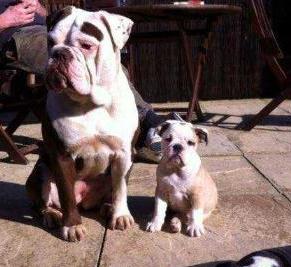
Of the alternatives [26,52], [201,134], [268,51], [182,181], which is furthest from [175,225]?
[268,51]

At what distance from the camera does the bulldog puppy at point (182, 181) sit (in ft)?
9.19

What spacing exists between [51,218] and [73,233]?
222 mm

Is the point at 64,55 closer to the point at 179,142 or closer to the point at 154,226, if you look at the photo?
the point at 179,142

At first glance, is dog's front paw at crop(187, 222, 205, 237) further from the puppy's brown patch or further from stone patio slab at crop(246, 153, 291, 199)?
the puppy's brown patch

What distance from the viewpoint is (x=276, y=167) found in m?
3.99

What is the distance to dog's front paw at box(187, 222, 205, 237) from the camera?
9.15ft

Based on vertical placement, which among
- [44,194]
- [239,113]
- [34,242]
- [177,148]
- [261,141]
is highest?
[177,148]

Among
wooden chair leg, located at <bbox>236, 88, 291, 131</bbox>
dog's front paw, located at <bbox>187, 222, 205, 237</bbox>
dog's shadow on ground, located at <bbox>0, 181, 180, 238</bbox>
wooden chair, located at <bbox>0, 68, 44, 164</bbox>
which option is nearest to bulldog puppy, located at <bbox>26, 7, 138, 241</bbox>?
dog's shadow on ground, located at <bbox>0, 181, 180, 238</bbox>

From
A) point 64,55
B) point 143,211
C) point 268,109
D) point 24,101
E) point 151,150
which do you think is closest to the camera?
point 64,55

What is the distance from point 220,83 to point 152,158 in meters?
2.94

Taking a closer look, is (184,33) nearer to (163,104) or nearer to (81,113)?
(163,104)

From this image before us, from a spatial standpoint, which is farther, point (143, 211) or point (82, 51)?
point (143, 211)

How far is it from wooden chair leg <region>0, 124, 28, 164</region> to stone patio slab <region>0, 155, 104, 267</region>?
2.62 feet

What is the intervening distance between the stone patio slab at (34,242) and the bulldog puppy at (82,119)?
8 centimetres
